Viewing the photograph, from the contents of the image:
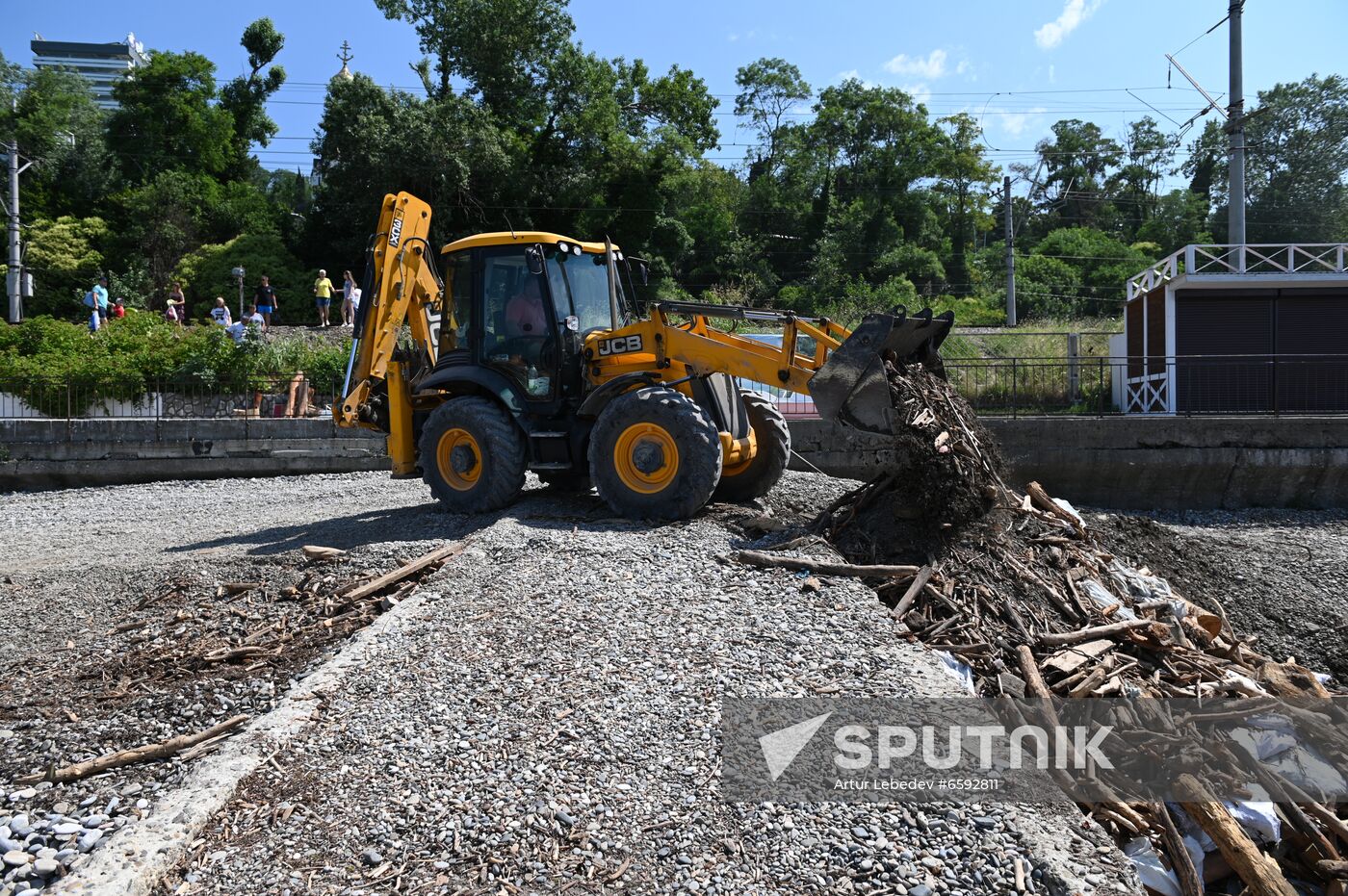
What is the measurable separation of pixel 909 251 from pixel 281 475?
30.9 m

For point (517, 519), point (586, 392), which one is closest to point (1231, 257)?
point (586, 392)

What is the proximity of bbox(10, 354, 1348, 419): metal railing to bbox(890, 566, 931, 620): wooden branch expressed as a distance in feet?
32.6

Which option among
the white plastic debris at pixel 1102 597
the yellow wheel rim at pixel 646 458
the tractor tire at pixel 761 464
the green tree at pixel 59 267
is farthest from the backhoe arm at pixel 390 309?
the green tree at pixel 59 267

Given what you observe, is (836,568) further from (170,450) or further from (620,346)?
(170,450)

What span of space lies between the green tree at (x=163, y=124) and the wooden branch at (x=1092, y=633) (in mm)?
40469

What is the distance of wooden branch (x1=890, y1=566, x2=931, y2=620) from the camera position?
5.90 metres

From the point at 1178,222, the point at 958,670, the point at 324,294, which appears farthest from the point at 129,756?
the point at 1178,222

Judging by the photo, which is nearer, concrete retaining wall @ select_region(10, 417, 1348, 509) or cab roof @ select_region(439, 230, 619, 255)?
cab roof @ select_region(439, 230, 619, 255)

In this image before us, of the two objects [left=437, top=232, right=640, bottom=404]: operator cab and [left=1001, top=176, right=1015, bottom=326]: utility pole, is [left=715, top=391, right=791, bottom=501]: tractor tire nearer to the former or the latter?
[left=437, top=232, right=640, bottom=404]: operator cab

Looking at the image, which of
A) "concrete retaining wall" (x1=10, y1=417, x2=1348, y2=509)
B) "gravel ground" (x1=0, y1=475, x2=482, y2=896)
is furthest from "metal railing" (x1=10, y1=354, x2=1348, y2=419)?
"gravel ground" (x1=0, y1=475, x2=482, y2=896)

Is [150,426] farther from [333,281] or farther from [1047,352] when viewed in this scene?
[1047,352]

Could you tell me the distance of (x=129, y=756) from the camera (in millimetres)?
4445

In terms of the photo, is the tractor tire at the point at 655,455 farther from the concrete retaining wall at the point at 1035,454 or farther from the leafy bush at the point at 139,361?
the leafy bush at the point at 139,361

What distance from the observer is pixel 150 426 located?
1555cm
